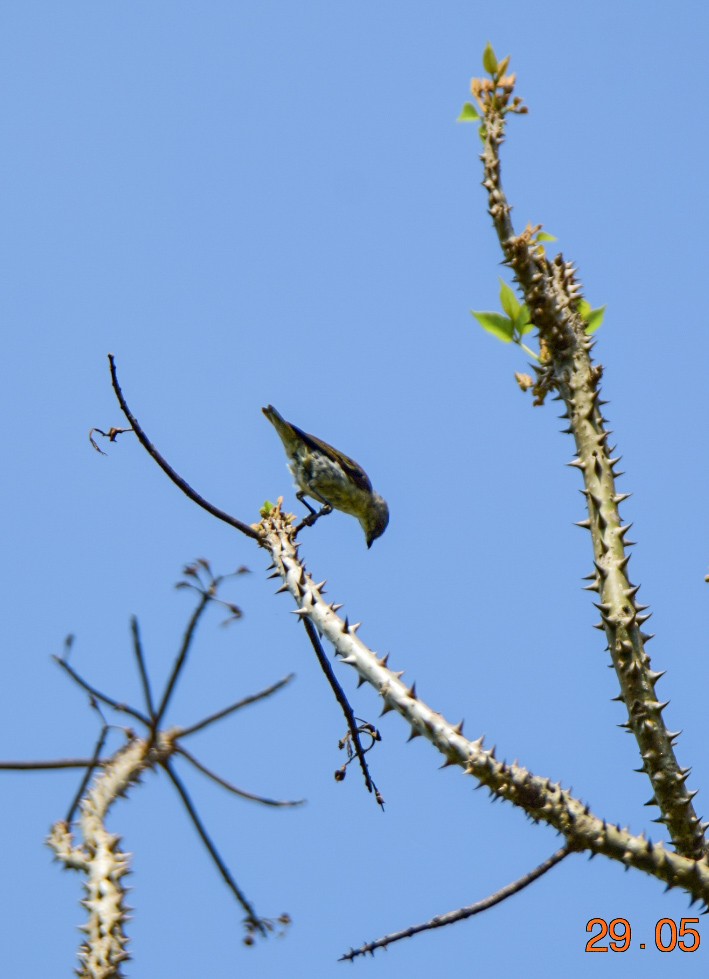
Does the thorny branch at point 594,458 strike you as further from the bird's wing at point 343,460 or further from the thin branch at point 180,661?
the bird's wing at point 343,460

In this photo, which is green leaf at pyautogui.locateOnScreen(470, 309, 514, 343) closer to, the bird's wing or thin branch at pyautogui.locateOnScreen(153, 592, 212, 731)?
thin branch at pyautogui.locateOnScreen(153, 592, 212, 731)

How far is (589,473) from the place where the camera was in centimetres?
373

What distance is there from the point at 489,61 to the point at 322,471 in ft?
17.3

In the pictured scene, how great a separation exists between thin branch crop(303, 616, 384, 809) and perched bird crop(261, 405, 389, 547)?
4.17m

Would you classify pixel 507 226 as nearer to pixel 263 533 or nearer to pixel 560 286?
pixel 560 286

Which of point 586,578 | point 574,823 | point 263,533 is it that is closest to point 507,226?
point 586,578

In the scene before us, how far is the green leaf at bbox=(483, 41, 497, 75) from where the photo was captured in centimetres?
407

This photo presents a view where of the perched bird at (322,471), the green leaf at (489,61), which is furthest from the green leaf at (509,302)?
the perched bird at (322,471)

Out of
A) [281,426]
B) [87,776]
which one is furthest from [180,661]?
[281,426]

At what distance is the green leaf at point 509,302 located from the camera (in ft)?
13.7

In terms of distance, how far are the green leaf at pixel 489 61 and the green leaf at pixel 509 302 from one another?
0.82 meters

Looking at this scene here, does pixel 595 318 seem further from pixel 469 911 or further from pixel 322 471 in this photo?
pixel 322 471

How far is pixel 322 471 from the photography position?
29.8ft

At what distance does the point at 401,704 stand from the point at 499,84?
2.45 meters
